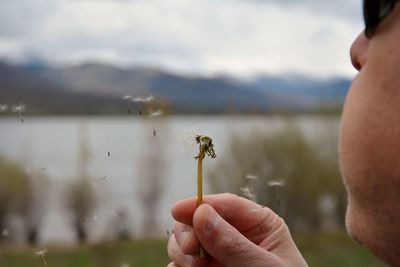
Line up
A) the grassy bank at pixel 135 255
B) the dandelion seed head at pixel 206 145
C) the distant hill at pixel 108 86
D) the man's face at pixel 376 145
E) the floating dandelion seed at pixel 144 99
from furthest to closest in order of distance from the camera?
the distant hill at pixel 108 86
the grassy bank at pixel 135 255
the floating dandelion seed at pixel 144 99
the dandelion seed head at pixel 206 145
the man's face at pixel 376 145

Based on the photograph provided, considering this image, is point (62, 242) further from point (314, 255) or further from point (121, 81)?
point (121, 81)

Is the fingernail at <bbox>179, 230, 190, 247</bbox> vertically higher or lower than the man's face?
lower

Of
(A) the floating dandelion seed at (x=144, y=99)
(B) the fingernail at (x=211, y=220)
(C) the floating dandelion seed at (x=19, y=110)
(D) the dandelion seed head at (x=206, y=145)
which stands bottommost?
(B) the fingernail at (x=211, y=220)

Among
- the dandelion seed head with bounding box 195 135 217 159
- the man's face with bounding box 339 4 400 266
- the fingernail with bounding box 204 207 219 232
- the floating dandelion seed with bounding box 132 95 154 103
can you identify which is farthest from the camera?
the floating dandelion seed with bounding box 132 95 154 103

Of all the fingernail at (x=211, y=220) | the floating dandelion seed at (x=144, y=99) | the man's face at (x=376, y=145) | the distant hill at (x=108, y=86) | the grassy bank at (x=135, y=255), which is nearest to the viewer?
the man's face at (x=376, y=145)

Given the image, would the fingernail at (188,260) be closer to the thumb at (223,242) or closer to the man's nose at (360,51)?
the thumb at (223,242)

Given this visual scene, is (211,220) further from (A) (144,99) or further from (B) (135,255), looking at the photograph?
(B) (135,255)

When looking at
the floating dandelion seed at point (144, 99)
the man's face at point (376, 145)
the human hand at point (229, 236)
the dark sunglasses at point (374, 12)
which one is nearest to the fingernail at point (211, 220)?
the human hand at point (229, 236)

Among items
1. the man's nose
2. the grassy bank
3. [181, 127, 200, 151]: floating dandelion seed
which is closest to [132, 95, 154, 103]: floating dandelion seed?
[181, 127, 200, 151]: floating dandelion seed

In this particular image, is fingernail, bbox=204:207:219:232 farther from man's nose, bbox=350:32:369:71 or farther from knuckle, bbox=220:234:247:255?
man's nose, bbox=350:32:369:71
